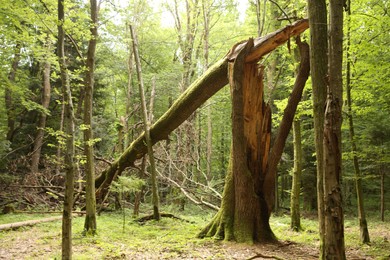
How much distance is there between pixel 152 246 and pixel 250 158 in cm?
306

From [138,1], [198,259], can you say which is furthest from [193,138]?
[198,259]

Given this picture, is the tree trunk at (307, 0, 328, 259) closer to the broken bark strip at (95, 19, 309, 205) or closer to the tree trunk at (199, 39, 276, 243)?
the broken bark strip at (95, 19, 309, 205)

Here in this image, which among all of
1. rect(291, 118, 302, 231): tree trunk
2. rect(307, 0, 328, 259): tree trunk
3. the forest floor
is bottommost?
the forest floor

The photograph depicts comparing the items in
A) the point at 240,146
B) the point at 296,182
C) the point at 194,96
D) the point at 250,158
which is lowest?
the point at 296,182

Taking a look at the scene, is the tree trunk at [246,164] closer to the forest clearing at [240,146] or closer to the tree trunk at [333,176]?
the forest clearing at [240,146]

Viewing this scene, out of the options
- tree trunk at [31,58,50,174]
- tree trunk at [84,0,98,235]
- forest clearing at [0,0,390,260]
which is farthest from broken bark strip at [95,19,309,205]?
tree trunk at [31,58,50,174]

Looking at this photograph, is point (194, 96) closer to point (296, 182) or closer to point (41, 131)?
point (296, 182)

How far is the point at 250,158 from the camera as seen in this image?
7.42 m

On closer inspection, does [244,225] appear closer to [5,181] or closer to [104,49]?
[5,181]

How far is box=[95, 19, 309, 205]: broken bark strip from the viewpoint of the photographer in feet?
23.1

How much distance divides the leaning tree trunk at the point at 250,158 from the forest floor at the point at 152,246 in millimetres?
439

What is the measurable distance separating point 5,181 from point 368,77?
46.6 feet

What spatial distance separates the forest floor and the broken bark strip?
2.43m

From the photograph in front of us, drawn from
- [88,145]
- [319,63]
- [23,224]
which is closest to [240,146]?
[319,63]
